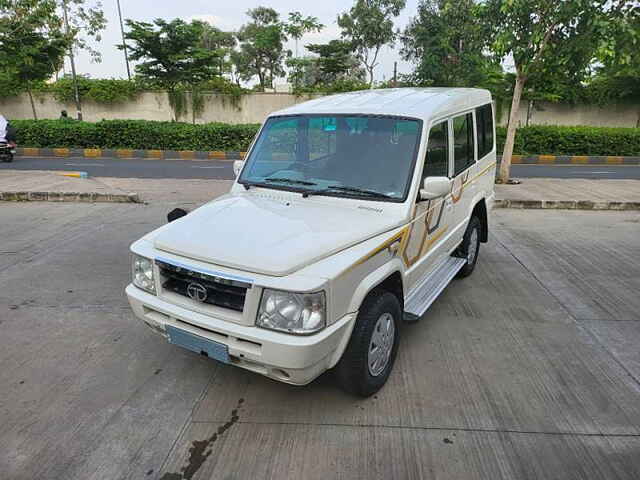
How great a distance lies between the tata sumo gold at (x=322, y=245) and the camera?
2.48 metres

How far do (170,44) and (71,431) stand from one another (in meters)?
22.7

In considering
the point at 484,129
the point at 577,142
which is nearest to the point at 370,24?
the point at 577,142

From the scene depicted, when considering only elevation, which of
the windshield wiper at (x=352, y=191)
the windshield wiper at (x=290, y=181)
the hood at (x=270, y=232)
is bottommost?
the hood at (x=270, y=232)

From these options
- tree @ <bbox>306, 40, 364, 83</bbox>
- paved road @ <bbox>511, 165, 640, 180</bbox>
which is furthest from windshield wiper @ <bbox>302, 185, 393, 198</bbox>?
tree @ <bbox>306, 40, 364, 83</bbox>

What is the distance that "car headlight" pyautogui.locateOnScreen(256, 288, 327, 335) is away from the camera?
2.43 metres

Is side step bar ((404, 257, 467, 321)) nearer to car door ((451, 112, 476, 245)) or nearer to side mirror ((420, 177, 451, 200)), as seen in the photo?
car door ((451, 112, 476, 245))

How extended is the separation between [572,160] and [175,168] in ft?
48.4

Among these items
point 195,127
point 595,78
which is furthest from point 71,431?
point 595,78

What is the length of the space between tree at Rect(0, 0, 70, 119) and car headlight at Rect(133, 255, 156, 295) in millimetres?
14430

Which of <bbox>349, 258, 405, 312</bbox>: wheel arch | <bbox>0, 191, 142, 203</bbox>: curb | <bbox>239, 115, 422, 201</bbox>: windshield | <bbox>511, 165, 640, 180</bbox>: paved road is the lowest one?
<bbox>511, 165, 640, 180</bbox>: paved road

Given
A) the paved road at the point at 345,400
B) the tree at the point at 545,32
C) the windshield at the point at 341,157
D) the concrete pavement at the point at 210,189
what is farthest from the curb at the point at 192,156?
the windshield at the point at 341,157

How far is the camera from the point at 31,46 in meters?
19.8

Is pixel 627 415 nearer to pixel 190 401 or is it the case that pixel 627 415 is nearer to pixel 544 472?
pixel 544 472

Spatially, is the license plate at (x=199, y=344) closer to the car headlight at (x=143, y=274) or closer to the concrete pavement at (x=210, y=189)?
the car headlight at (x=143, y=274)
